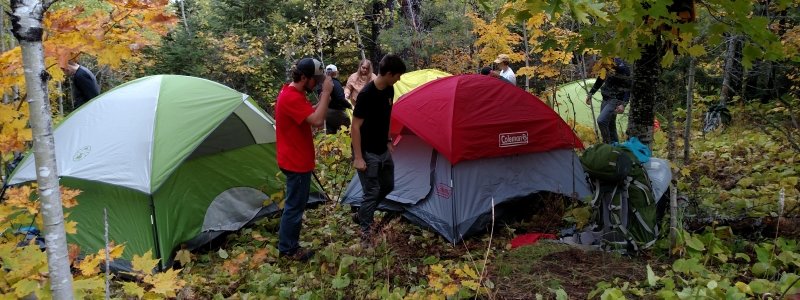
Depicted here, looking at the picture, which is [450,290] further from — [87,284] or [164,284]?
[87,284]

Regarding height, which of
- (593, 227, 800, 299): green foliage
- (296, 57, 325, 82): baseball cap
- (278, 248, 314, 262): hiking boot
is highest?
(296, 57, 325, 82): baseball cap

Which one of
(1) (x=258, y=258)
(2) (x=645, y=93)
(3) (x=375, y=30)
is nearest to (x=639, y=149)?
(2) (x=645, y=93)

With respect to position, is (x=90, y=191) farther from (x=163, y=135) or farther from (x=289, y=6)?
(x=289, y=6)

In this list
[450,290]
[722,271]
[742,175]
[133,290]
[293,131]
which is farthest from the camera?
[742,175]

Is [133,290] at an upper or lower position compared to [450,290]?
upper

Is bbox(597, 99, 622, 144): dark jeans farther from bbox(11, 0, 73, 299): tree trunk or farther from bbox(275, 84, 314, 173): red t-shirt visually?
bbox(11, 0, 73, 299): tree trunk

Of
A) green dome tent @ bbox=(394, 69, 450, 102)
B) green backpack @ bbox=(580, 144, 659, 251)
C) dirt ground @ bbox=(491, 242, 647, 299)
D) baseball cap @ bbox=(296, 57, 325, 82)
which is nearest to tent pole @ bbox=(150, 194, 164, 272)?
baseball cap @ bbox=(296, 57, 325, 82)

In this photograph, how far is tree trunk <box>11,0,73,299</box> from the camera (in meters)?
1.70

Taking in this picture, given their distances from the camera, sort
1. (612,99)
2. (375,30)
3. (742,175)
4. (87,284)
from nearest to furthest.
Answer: (87,284), (742,175), (612,99), (375,30)

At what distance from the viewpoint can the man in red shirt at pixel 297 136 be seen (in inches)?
154

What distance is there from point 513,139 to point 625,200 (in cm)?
117

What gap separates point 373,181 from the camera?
4316 mm

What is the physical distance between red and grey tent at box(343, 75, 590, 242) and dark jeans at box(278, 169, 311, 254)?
1113 millimetres

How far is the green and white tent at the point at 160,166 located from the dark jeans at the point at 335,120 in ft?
9.09
